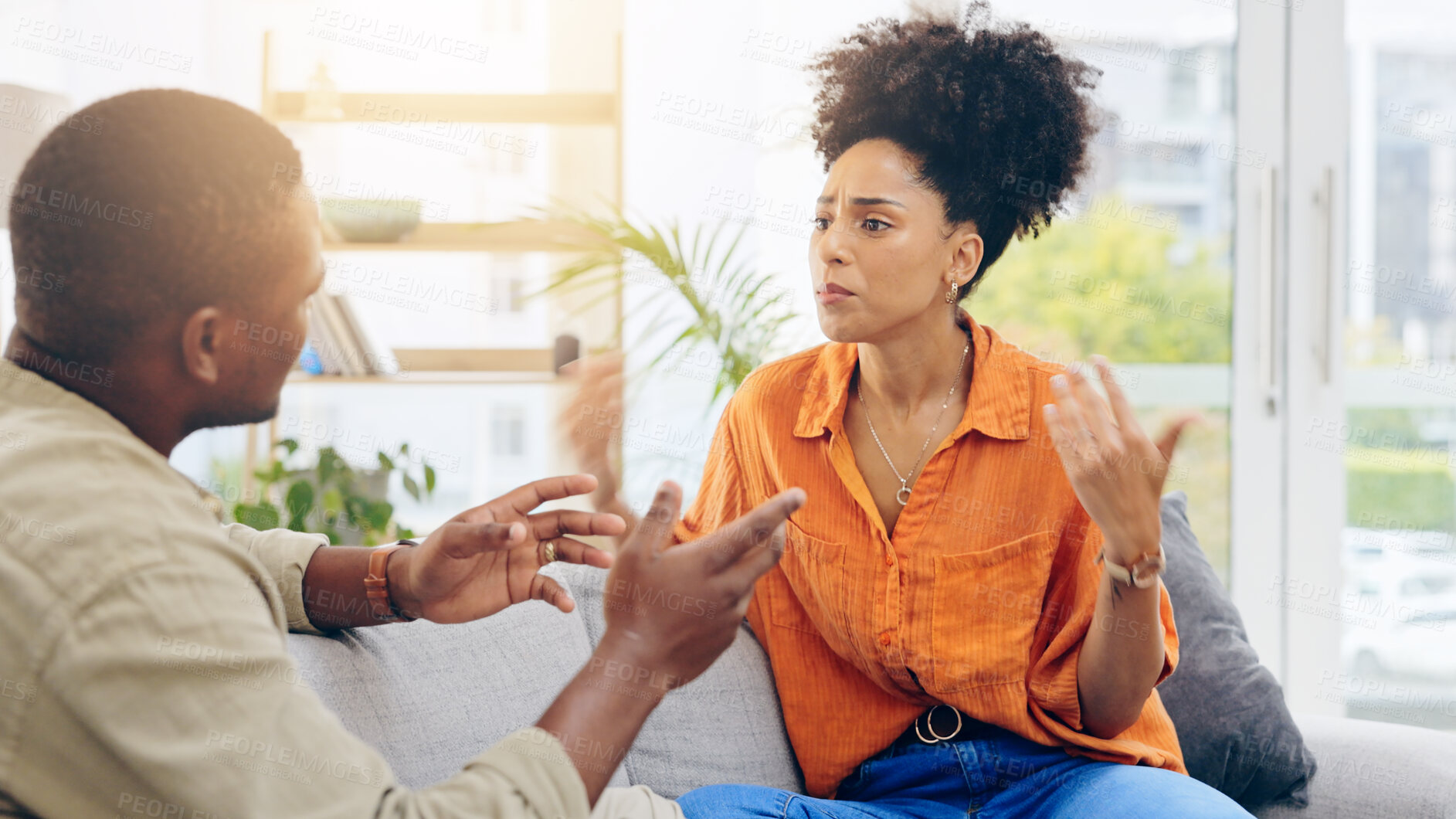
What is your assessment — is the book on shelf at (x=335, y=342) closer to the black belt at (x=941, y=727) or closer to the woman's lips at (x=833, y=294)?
the woman's lips at (x=833, y=294)

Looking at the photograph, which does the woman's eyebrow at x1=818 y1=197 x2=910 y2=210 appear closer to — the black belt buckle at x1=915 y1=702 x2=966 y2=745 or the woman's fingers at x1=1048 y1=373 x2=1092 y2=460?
the woman's fingers at x1=1048 y1=373 x2=1092 y2=460

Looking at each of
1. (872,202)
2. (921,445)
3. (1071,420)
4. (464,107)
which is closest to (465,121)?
(464,107)

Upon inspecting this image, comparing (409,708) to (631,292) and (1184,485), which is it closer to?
(631,292)

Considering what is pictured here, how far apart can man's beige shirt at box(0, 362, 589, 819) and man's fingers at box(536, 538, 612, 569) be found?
1.27 feet

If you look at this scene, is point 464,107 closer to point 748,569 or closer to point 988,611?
point 988,611

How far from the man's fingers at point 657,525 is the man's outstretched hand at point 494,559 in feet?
0.55

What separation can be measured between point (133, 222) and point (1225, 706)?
1.64 meters

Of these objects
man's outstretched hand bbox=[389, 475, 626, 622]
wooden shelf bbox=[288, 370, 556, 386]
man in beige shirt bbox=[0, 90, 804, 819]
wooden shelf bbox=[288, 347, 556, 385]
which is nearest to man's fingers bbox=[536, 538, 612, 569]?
man's outstretched hand bbox=[389, 475, 626, 622]

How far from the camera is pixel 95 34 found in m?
2.97

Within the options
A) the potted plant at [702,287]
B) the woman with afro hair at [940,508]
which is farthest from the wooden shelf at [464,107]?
the woman with afro hair at [940,508]

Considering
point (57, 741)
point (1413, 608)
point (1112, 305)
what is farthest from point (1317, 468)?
point (57, 741)

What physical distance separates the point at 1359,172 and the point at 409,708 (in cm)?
281

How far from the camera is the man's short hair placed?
68 cm

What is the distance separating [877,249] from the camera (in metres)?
1.47
